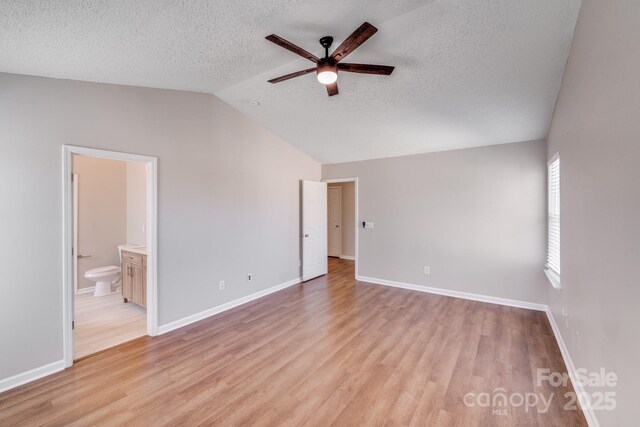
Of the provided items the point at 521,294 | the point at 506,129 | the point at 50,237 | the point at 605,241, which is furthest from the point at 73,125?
the point at 521,294

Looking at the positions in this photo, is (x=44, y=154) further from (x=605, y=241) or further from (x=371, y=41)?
(x=605, y=241)

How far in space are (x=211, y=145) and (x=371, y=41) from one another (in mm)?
2415

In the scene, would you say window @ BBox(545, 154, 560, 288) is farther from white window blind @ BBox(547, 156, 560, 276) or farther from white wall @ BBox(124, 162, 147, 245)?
white wall @ BBox(124, 162, 147, 245)

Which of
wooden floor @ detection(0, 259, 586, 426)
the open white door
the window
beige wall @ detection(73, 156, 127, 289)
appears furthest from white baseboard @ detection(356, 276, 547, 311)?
beige wall @ detection(73, 156, 127, 289)

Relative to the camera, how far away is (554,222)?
3.28 m

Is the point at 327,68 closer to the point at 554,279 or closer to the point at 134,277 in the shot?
the point at 554,279

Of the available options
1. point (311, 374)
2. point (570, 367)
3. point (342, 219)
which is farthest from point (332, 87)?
point (342, 219)

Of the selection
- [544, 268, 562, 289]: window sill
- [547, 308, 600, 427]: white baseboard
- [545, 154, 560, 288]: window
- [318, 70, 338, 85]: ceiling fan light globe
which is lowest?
[547, 308, 600, 427]: white baseboard

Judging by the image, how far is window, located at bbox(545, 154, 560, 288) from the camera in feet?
9.96

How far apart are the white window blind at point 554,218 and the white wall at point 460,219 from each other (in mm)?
264

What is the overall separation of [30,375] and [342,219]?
22.0 feet

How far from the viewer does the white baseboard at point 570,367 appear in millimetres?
1703

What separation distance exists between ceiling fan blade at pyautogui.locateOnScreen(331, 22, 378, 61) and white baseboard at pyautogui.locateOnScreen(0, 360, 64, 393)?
3.62 m

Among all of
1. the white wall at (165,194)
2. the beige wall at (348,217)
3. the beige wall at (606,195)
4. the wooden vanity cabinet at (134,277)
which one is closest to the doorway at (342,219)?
the beige wall at (348,217)
